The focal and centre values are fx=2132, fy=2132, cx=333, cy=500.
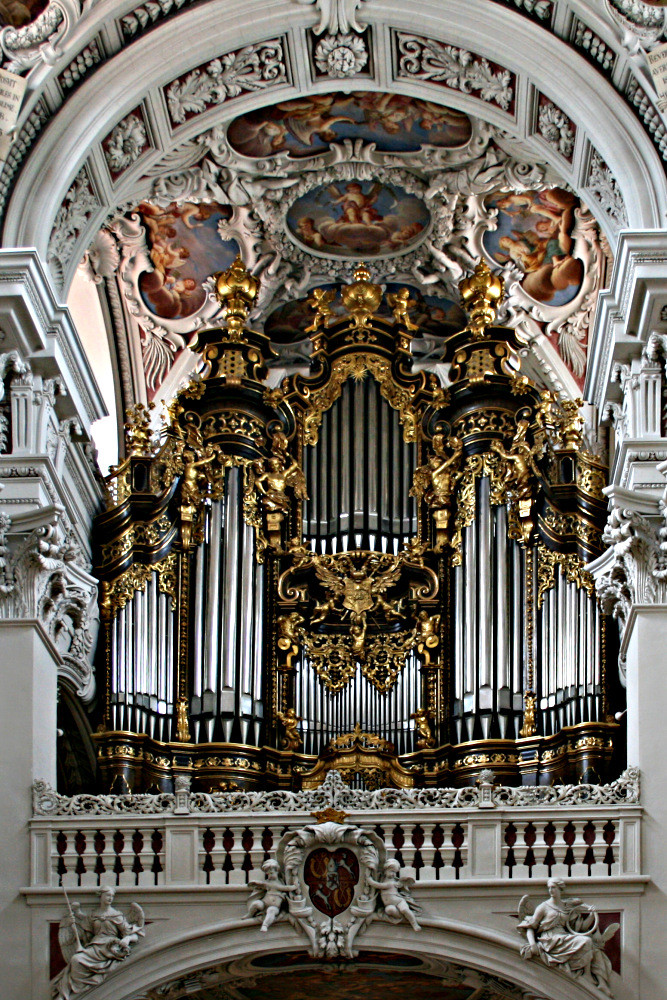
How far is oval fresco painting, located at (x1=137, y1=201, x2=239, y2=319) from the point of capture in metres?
23.4

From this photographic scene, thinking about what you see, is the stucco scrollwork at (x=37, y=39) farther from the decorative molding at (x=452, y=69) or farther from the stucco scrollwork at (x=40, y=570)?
the stucco scrollwork at (x=40, y=570)

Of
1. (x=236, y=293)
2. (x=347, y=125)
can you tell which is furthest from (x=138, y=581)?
(x=347, y=125)

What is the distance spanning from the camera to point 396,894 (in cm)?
1791

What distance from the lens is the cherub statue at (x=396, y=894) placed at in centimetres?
1781

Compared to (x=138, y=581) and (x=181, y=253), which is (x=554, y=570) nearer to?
(x=138, y=581)

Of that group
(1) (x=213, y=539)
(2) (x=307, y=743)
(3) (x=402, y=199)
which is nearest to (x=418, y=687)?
(2) (x=307, y=743)

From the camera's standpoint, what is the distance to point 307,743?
842 inches

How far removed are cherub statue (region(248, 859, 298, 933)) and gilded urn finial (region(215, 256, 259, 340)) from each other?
6892mm

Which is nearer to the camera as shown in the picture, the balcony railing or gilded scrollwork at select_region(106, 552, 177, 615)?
the balcony railing

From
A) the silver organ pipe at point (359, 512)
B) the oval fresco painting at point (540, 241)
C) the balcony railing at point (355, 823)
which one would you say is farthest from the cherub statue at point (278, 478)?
the balcony railing at point (355, 823)

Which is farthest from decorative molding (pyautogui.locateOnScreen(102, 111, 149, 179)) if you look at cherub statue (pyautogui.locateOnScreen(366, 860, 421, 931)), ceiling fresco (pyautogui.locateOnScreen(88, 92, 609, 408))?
cherub statue (pyautogui.locateOnScreen(366, 860, 421, 931))

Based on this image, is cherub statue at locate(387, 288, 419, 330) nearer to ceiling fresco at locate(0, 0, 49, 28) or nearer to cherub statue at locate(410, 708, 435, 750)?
cherub statue at locate(410, 708, 435, 750)

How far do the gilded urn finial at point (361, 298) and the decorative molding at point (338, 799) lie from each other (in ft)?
21.0

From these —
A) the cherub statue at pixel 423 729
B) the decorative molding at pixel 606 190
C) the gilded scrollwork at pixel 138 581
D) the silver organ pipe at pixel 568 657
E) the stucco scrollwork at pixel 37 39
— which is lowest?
the cherub statue at pixel 423 729
